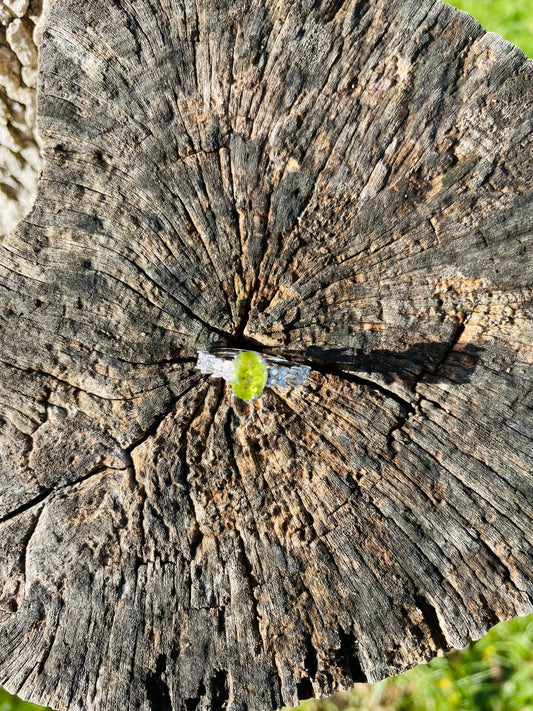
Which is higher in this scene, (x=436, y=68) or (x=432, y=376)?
(x=436, y=68)

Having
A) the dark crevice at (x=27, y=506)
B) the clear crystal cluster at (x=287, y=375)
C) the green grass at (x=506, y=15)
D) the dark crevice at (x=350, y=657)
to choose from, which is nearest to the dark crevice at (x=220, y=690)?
the dark crevice at (x=350, y=657)

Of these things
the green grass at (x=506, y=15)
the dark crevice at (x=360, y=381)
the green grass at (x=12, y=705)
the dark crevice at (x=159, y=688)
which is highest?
the green grass at (x=506, y=15)

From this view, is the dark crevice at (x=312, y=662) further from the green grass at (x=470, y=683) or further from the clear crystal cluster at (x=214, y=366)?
the green grass at (x=470, y=683)

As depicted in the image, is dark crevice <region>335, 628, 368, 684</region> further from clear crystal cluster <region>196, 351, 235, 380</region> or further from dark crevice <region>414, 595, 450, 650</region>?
clear crystal cluster <region>196, 351, 235, 380</region>

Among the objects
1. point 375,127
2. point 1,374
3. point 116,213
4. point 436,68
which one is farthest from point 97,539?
point 436,68

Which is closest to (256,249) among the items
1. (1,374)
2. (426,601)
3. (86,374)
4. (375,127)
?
(375,127)

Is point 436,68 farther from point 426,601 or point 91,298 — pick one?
point 426,601

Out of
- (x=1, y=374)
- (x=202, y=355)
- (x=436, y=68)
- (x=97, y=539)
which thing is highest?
(x=436, y=68)
